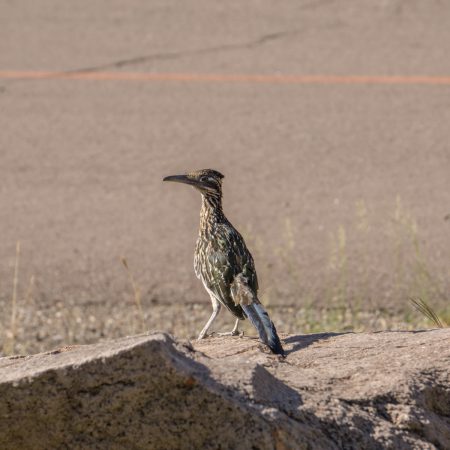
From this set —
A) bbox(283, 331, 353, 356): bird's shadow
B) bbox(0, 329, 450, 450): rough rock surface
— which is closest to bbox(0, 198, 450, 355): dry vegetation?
bbox(283, 331, 353, 356): bird's shadow

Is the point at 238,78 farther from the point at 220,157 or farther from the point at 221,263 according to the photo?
the point at 221,263

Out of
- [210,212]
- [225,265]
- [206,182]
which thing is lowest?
[225,265]

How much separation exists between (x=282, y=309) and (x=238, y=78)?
4.92 m

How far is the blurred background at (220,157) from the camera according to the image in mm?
8070

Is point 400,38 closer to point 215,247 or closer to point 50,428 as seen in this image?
point 215,247

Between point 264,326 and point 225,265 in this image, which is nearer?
point 264,326

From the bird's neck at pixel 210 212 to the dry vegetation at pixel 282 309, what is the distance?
4.16 feet

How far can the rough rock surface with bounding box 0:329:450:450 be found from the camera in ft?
11.8

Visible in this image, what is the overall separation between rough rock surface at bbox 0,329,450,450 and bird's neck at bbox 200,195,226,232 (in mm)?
2047

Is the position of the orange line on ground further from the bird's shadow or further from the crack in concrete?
the bird's shadow

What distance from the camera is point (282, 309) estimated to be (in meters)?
7.88

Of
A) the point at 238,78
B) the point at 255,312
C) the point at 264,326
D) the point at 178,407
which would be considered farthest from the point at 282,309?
the point at 238,78

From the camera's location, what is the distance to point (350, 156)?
10.5m

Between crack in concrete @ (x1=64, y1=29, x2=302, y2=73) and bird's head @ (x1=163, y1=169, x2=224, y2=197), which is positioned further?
crack in concrete @ (x1=64, y1=29, x2=302, y2=73)
